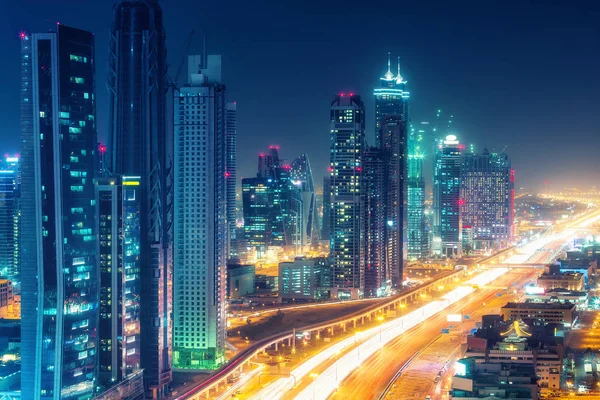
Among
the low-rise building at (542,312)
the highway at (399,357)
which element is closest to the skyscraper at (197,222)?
the highway at (399,357)

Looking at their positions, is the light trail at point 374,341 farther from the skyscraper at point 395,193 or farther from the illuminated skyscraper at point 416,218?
the illuminated skyscraper at point 416,218

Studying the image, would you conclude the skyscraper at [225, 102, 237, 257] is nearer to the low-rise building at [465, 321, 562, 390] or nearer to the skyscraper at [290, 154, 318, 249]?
the skyscraper at [290, 154, 318, 249]

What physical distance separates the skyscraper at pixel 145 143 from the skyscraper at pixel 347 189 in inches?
867

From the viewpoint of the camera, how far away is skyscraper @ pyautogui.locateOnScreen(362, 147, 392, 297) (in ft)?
170

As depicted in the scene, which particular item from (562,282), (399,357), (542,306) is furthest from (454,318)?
(562,282)

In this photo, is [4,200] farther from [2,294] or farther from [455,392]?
[455,392]

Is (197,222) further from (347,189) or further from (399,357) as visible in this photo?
(347,189)

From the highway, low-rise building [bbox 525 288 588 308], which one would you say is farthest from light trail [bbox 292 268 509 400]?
low-rise building [bbox 525 288 588 308]

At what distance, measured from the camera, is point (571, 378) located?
101 ft

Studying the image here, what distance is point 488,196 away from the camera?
8444cm

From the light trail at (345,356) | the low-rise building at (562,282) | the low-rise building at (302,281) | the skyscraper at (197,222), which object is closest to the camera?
the light trail at (345,356)

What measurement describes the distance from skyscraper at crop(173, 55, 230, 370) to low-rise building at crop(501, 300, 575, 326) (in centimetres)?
1434

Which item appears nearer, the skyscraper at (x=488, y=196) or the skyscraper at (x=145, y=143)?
the skyscraper at (x=145, y=143)

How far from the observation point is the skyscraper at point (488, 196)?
272 feet
